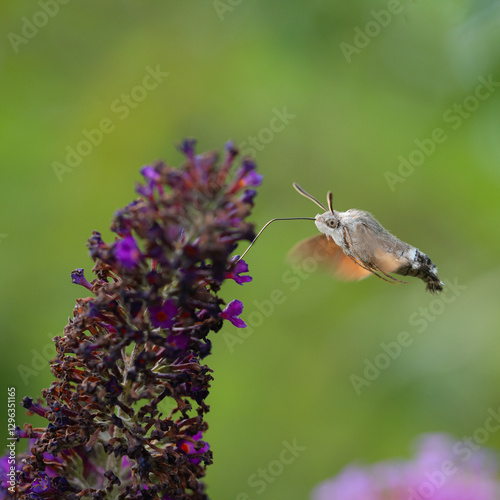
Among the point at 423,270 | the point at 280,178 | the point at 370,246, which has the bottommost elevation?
the point at 370,246

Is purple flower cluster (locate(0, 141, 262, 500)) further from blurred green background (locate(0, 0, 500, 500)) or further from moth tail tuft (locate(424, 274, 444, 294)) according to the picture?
blurred green background (locate(0, 0, 500, 500))

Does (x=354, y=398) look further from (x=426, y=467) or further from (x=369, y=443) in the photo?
(x=426, y=467)

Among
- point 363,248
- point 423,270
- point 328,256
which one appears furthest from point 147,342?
point 423,270

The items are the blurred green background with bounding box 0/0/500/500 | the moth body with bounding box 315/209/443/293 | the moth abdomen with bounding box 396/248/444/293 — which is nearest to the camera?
the moth body with bounding box 315/209/443/293

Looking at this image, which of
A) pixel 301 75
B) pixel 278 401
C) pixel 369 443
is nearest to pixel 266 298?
pixel 278 401

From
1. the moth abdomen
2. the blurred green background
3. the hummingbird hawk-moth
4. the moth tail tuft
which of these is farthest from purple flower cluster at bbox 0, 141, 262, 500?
the blurred green background

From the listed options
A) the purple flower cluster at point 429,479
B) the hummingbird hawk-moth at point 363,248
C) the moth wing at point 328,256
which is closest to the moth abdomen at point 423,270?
the hummingbird hawk-moth at point 363,248

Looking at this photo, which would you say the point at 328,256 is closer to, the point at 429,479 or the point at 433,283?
the point at 433,283
